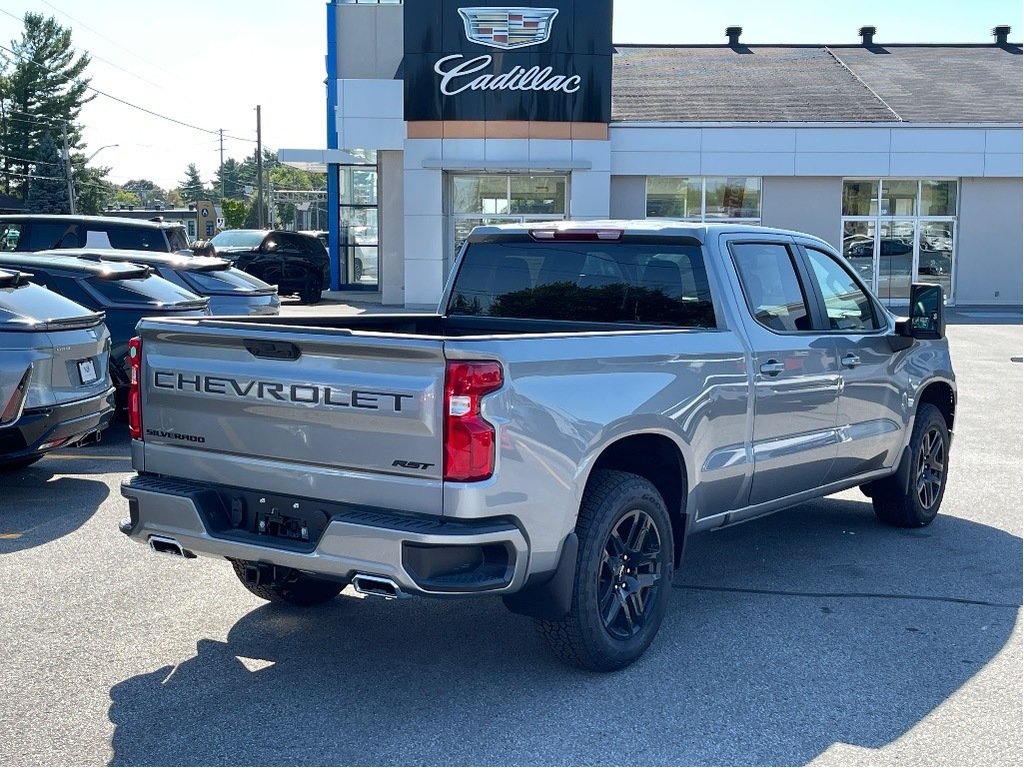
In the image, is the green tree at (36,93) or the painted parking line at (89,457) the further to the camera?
the green tree at (36,93)

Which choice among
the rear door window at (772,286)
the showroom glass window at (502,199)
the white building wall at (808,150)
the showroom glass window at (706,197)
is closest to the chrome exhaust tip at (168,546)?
the rear door window at (772,286)

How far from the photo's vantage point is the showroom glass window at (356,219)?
34.1 m

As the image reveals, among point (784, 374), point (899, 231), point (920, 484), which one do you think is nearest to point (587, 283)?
A: point (784, 374)

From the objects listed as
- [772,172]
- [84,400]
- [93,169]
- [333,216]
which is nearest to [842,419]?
[84,400]

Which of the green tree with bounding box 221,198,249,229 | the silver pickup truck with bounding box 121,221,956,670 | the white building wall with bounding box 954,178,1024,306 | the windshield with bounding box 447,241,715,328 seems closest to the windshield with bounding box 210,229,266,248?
the white building wall with bounding box 954,178,1024,306

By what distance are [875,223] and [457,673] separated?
26.9 metres

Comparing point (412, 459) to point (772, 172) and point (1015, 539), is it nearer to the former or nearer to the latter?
point (1015, 539)

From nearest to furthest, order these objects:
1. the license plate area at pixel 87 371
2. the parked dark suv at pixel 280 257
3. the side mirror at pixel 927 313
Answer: the side mirror at pixel 927 313 < the license plate area at pixel 87 371 < the parked dark suv at pixel 280 257

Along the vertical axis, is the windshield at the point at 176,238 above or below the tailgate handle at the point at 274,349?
above

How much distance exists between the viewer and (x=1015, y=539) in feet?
24.4

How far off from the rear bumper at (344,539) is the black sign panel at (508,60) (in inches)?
903

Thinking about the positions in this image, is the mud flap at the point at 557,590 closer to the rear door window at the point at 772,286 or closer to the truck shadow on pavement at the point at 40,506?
the rear door window at the point at 772,286

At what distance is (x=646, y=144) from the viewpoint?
2836 centimetres

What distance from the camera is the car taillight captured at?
308 inches
